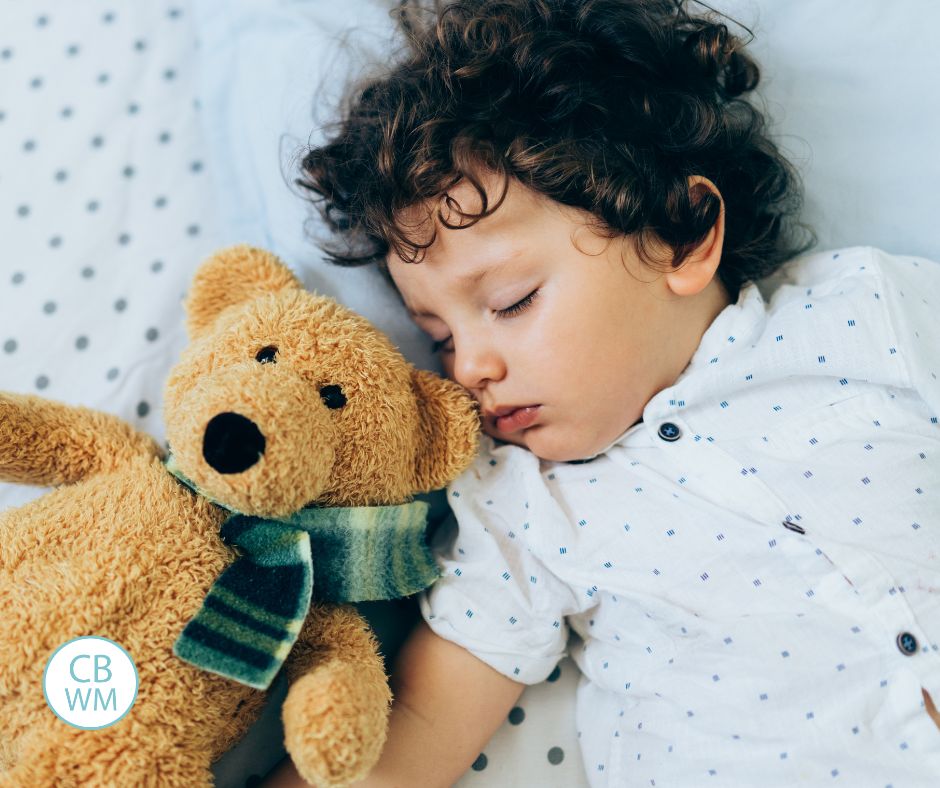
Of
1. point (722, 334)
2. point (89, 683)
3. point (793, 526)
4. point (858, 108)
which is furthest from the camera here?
point (858, 108)

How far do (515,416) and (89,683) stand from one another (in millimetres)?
471

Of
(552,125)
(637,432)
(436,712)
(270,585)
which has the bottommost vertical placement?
(436,712)

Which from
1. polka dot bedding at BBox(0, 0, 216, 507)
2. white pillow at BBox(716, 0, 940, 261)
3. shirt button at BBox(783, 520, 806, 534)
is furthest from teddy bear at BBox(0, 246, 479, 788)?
white pillow at BBox(716, 0, 940, 261)

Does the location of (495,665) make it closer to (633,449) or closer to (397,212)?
(633,449)

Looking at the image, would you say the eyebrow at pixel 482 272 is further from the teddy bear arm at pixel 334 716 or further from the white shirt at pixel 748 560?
the teddy bear arm at pixel 334 716

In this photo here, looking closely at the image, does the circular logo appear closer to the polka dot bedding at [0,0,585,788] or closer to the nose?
the polka dot bedding at [0,0,585,788]

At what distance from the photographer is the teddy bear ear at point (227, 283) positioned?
2.71 ft

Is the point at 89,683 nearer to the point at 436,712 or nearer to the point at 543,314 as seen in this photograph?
the point at 436,712

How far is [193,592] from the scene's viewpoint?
0.66 metres

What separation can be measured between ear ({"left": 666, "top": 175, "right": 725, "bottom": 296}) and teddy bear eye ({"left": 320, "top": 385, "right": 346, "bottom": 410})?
1.30 feet

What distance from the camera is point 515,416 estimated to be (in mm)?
869

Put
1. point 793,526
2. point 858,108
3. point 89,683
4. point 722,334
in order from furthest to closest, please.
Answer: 1. point 858,108
2. point 722,334
3. point 793,526
4. point 89,683

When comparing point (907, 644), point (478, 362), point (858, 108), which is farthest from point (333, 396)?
point (858, 108)

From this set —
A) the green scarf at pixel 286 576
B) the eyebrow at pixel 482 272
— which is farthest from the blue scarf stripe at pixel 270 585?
the eyebrow at pixel 482 272
